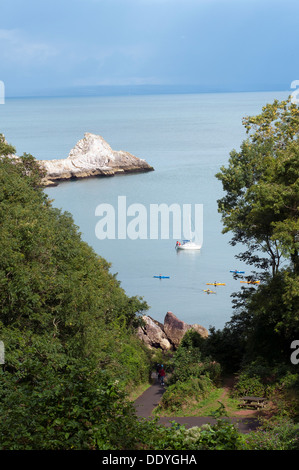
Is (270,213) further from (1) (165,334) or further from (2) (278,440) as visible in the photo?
(1) (165,334)

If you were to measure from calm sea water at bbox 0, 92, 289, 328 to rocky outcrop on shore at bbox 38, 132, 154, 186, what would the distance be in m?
2.13

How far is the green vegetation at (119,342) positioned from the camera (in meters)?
8.74

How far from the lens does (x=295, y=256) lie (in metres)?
21.0

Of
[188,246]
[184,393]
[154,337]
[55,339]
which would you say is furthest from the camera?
[188,246]

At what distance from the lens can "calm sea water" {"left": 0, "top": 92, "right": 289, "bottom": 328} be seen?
139 ft

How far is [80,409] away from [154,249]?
1819 inches

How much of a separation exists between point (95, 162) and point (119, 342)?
7157 cm

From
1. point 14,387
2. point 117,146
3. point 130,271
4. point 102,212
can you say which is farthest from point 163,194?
point 14,387

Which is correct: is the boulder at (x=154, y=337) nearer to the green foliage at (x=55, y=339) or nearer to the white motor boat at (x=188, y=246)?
the green foliage at (x=55, y=339)

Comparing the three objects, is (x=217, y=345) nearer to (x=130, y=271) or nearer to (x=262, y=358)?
(x=262, y=358)

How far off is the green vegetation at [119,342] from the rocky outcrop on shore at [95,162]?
62.7 m

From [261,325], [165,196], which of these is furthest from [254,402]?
[165,196]

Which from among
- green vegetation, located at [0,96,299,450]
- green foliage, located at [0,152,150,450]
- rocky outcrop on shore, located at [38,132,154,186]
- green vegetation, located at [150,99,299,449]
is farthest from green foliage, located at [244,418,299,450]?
rocky outcrop on shore, located at [38,132,154,186]

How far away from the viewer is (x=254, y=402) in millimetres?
19578
